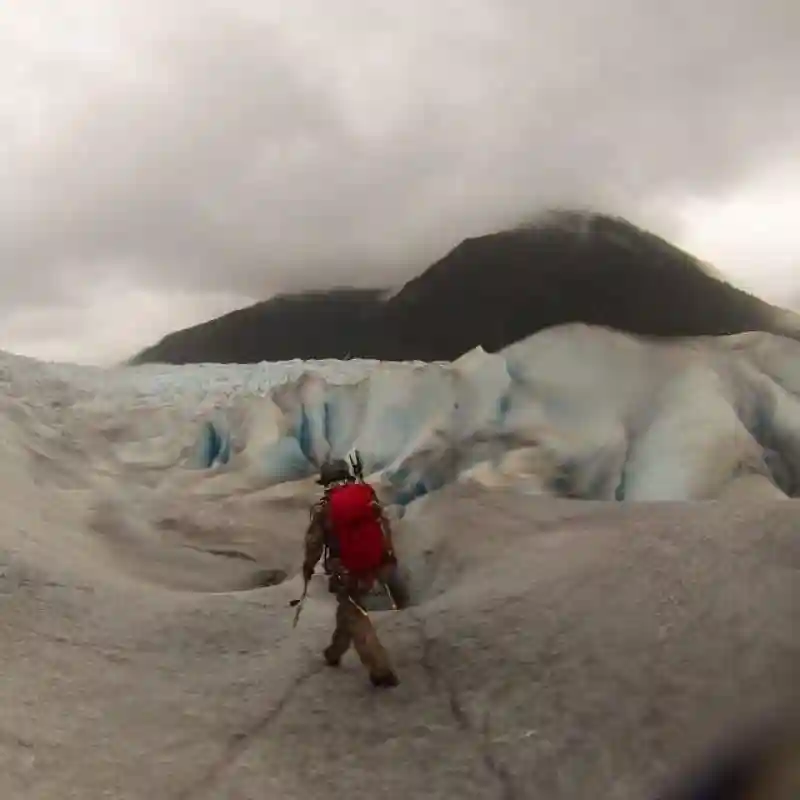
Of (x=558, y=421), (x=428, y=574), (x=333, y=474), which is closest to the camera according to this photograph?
(x=333, y=474)

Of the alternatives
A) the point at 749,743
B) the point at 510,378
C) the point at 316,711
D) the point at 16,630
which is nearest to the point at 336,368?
the point at 510,378

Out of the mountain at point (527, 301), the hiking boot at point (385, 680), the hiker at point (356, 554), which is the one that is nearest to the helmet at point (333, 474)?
the hiker at point (356, 554)

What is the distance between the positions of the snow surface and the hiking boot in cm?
4

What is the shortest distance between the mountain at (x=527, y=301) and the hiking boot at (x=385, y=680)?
10.8 feet

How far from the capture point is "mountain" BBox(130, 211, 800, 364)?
4.88m

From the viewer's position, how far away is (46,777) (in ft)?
5.30

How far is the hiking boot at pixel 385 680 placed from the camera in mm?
1940

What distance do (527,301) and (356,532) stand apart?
347cm

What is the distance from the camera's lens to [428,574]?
3.18m

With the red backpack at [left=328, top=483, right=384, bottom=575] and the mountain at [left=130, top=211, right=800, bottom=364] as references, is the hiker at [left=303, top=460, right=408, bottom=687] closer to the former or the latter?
the red backpack at [left=328, top=483, right=384, bottom=575]

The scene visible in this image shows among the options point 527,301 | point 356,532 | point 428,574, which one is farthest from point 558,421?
point 356,532

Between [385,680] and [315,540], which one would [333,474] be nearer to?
[315,540]

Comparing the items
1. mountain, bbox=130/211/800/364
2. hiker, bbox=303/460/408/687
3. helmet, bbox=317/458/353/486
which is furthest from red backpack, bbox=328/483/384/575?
mountain, bbox=130/211/800/364

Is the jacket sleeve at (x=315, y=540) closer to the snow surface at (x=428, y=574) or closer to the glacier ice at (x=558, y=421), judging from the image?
the snow surface at (x=428, y=574)
